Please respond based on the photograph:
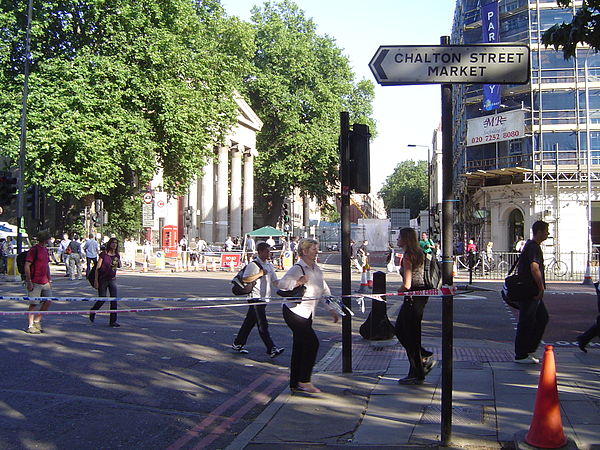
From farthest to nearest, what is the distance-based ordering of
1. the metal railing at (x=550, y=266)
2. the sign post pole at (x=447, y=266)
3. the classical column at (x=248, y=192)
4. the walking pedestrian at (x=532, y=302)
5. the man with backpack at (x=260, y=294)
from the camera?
the classical column at (x=248, y=192)
the metal railing at (x=550, y=266)
the man with backpack at (x=260, y=294)
the walking pedestrian at (x=532, y=302)
the sign post pole at (x=447, y=266)

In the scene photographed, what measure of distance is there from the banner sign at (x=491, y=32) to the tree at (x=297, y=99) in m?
18.0

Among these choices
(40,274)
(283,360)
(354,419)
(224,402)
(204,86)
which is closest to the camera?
(354,419)

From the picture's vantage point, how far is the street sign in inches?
215

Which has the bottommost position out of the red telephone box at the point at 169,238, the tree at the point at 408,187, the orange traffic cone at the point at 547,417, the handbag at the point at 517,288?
the orange traffic cone at the point at 547,417

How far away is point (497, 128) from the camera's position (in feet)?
116

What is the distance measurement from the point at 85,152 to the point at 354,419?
1033 inches

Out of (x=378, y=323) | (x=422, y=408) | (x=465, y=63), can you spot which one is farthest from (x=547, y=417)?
(x=378, y=323)

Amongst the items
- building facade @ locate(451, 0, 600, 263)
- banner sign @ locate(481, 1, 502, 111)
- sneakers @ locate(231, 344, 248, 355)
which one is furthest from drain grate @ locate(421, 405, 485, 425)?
banner sign @ locate(481, 1, 502, 111)

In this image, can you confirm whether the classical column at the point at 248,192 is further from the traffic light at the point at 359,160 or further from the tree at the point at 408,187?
the tree at the point at 408,187

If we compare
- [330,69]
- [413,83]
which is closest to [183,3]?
[330,69]

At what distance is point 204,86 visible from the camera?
36281 millimetres

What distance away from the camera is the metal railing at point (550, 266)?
1067 inches

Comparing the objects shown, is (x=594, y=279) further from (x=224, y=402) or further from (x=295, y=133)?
(x=295, y=133)

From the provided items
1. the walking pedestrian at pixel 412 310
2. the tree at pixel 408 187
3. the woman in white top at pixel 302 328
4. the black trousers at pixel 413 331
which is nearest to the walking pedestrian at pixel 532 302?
the walking pedestrian at pixel 412 310
